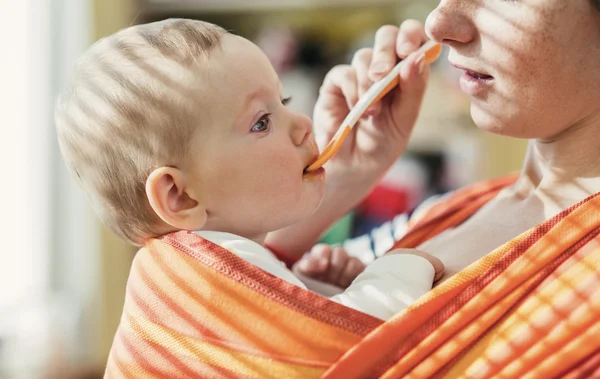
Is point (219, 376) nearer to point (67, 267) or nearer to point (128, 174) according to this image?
point (128, 174)

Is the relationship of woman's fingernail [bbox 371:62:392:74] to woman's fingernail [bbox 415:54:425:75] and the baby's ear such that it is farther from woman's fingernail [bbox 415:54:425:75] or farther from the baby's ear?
the baby's ear

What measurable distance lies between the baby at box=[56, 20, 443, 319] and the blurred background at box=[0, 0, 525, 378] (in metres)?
1.32

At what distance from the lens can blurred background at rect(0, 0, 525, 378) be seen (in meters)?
2.13

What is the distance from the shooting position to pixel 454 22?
81cm

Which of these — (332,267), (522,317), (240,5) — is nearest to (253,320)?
(522,317)

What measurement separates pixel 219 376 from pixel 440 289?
0.23 meters

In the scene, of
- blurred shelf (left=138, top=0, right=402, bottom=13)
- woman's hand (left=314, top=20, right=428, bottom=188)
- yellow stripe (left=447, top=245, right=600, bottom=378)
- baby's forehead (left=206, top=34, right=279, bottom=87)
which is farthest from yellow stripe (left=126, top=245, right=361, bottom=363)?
blurred shelf (left=138, top=0, right=402, bottom=13)

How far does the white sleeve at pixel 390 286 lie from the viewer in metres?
0.73

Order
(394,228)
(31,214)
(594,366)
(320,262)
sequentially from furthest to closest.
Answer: (31,214) < (394,228) < (320,262) < (594,366)

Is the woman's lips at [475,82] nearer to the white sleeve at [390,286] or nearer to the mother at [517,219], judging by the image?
the mother at [517,219]

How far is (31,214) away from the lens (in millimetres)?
2195

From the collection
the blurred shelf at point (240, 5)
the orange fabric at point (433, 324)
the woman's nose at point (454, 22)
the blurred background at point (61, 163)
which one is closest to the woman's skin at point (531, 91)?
the woman's nose at point (454, 22)

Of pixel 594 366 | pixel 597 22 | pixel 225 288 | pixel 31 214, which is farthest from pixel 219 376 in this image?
pixel 31 214

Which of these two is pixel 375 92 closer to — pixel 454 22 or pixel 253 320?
pixel 454 22
